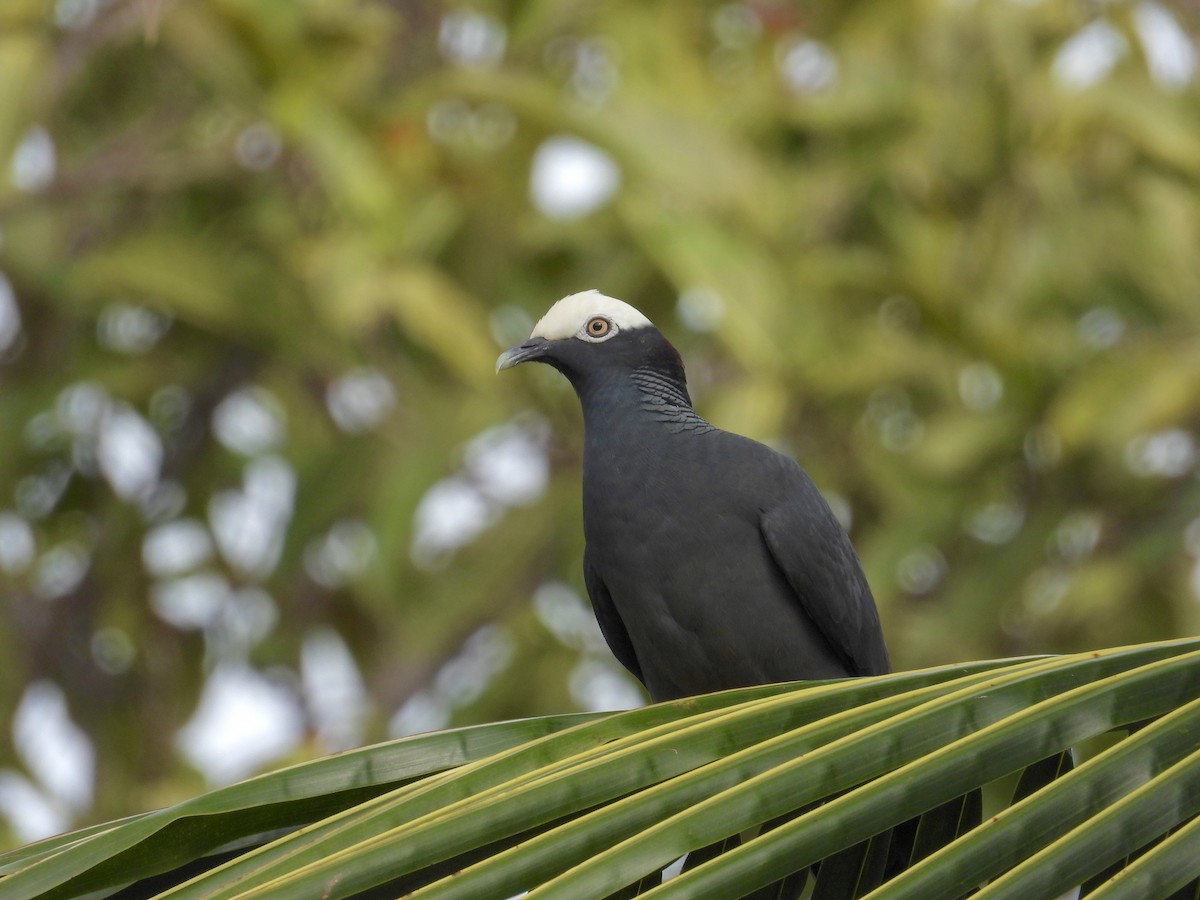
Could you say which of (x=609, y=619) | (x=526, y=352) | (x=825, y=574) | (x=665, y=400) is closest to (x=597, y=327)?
(x=526, y=352)

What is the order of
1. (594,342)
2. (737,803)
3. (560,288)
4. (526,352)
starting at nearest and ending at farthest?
1. (737,803)
2. (594,342)
3. (526,352)
4. (560,288)

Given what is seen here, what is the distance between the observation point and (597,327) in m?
4.16

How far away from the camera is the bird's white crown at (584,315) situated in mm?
4172

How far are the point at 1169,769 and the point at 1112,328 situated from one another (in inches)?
264

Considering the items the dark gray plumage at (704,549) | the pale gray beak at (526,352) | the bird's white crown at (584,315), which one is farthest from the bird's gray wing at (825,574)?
the pale gray beak at (526,352)

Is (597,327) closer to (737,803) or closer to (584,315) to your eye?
(584,315)

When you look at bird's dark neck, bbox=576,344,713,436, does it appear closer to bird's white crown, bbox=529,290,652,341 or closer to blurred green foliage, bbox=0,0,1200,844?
bird's white crown, bbox=529,290,652,341

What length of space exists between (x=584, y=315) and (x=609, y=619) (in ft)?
2.52

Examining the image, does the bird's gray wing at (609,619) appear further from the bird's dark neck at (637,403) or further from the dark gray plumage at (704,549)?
the bird's dark neck at (637,403)

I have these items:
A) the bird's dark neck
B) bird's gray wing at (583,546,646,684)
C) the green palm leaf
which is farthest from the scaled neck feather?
the green palm leaf

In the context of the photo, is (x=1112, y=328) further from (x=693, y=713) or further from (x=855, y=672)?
(x=693, y=713)

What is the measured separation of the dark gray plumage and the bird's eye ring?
4.3 inches

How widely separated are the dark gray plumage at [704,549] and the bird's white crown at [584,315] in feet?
0.43

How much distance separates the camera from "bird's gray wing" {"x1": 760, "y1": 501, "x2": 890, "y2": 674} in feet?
12.4
